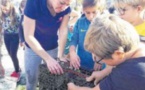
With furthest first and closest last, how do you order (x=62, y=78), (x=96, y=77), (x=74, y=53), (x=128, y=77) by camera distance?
1. (x=74, y=53)
2. (x=62, y=78)
3. (x=96, y=77)
4. (x=128, y=77)

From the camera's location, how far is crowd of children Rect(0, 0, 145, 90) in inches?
46.4

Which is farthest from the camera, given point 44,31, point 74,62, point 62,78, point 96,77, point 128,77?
point 44,31

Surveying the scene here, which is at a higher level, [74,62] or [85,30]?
[85,30]

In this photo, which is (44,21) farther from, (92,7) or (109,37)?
(109,37)

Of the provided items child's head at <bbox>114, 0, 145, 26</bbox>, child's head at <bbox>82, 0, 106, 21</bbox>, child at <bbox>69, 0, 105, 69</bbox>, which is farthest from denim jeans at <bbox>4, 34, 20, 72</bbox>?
child's head at <bbox>114, 0, 145, 26</bbox>

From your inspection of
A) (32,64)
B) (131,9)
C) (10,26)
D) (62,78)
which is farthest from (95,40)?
(10,26)

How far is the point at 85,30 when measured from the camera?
2146 mm

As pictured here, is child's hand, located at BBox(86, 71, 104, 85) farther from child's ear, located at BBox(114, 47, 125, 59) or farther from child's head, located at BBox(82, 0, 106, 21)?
child's head, located at BBox(82, 0, 106, 21)

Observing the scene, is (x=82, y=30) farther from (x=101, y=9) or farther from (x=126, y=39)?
(x=126, y=39)

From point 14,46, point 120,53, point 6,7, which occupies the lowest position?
point 14,46

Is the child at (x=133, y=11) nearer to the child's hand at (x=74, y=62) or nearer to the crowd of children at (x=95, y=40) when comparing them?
the crowd of children at (x=95, y=40)

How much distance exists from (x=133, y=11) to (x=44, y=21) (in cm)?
76

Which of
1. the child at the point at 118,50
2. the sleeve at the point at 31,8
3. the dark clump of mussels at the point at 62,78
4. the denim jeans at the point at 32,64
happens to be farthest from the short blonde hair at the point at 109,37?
the denim jeans at the point at 32,64

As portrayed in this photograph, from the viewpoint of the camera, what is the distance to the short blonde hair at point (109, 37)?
3.84 ft
